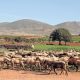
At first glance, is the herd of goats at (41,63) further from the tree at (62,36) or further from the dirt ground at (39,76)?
the tree at (62,36)

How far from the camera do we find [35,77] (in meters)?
23.9

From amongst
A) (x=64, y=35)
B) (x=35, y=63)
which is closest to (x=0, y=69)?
(x=35, y=63)

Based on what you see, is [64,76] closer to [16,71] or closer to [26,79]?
[26,79]

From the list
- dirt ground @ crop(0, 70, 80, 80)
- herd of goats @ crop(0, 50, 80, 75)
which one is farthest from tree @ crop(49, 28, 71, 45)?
dirt ground @ crop(0, 70, 80, 80)

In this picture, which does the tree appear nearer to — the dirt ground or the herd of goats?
the herd of goats

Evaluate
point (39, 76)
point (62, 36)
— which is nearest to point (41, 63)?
point (39, 76)

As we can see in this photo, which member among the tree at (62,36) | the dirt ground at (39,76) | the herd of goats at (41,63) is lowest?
the dirt ground at (39,76)

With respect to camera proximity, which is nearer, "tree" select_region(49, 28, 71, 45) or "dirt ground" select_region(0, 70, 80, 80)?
"dirt ground" select_region(0, 70, 80, 80)

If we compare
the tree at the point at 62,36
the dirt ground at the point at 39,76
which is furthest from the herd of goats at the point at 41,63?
the tree at the point at 62,36

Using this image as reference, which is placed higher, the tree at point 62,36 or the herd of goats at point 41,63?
the tree at point 62,36

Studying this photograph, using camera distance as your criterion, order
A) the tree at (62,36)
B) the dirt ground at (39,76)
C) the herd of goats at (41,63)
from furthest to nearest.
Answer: the tree at (62,36), the herd of goats at (41,63), the dirt ground at (39,76)

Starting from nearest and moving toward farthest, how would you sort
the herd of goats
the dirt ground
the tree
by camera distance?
1. the dirt ground
2. the herd of goats
3. the tree

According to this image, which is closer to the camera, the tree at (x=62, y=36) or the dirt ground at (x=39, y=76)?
the dirt ground at (x=39, y=76)

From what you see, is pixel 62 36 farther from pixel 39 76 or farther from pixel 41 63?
pixel 39 76
